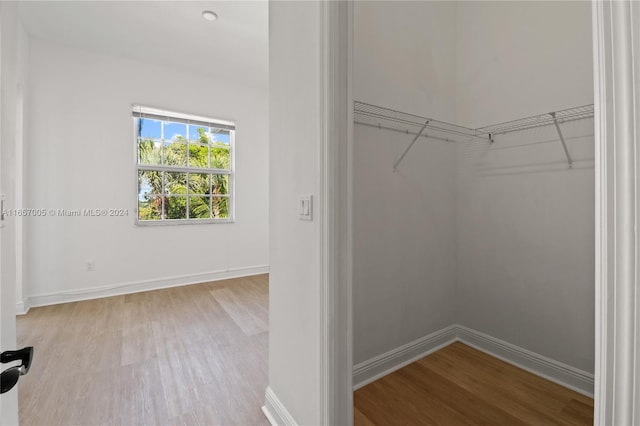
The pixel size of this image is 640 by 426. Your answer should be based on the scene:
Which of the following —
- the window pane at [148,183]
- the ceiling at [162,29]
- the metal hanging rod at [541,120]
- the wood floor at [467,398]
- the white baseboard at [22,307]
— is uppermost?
the ceiling at [162,29]

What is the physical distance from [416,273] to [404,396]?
78 cm

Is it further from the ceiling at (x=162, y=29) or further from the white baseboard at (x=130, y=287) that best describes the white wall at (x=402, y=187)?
the white baseboard at (x=130, y=287)

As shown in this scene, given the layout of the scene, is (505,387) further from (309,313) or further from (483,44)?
(483,44)

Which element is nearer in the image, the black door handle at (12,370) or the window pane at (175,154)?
the black door handle at (12,370)

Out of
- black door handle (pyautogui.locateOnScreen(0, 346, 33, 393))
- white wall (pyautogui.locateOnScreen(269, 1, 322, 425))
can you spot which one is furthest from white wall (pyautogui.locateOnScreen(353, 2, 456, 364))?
black door handle (pyautogui.locateOnScreen(0, 346, 33, 393))

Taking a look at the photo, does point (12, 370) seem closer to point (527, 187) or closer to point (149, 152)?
point (527, 187)

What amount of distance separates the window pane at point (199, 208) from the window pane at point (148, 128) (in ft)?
3.02

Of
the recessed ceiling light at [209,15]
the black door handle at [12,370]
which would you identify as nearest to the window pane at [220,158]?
the recessed ceiling light at [209,15]

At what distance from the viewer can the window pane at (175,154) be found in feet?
12.6

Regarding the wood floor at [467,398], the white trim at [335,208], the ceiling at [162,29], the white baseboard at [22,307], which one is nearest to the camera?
the white trim at [335,208]

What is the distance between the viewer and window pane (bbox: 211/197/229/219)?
4.20m

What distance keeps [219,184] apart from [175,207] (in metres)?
0.67

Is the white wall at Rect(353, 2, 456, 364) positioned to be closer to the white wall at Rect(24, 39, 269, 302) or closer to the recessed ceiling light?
the recessed ceiling light

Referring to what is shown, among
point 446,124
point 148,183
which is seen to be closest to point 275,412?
point 446,124
